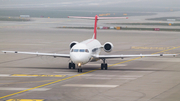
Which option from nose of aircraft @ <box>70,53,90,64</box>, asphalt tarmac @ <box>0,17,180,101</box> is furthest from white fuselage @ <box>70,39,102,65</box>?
asphalt tarmac @ <box>0,17,180,101</box>

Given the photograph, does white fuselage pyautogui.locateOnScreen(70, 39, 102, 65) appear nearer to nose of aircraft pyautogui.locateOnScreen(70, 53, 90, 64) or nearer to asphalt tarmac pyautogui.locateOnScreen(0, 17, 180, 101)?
nose of aircraft pyautogui.locateOnScreen(70, 53, 90, 64)

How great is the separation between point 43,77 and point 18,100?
7749 millimetres

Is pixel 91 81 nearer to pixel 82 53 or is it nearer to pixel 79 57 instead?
pixel 79 57

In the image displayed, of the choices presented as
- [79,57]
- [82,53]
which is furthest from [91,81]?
[82,53]

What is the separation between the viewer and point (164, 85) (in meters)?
24.9

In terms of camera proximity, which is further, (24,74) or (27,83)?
(24,74)

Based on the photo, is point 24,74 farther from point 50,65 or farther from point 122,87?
point 122,87

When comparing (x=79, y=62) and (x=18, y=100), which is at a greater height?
(x=79, y=62)

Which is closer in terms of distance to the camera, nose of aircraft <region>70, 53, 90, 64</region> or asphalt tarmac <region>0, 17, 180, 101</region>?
asphalt tarmac <region>0, 17, 180, 101</region>

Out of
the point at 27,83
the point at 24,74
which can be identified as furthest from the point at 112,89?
the point at 24,74

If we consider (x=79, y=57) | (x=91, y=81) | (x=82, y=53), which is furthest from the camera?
(x=82, y=53)

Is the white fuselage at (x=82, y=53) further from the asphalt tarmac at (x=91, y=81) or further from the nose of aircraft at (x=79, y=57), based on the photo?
the asphalt tarmac at (x=91, y=81)

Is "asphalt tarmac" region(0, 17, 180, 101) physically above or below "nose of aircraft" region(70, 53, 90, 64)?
below

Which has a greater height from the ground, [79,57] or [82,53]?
[82,53]
